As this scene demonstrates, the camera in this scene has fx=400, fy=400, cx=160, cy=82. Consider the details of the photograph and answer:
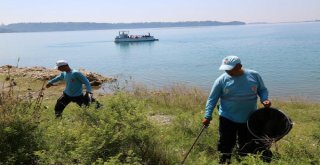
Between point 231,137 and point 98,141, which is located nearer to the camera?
point 98,141

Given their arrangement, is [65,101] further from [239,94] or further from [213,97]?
[239,94]

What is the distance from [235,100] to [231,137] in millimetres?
538

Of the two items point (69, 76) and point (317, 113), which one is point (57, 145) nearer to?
point (69, 76)

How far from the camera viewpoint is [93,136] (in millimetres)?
4598

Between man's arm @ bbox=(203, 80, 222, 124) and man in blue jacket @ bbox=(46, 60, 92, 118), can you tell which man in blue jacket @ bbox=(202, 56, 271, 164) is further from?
man in blue jacket @ bbox=(46, 60, 92, 118)

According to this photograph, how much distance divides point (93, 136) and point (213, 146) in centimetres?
245

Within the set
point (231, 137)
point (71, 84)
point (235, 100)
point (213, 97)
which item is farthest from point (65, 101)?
point (235, 100)

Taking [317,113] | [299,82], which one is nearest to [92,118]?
[317,113]

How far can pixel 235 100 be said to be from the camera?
A: 5.30 metres

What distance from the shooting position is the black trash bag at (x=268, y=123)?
5316 mm

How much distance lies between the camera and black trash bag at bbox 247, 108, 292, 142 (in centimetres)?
532

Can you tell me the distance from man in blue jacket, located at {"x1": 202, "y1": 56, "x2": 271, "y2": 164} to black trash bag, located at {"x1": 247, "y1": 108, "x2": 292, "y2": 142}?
10 centimetres

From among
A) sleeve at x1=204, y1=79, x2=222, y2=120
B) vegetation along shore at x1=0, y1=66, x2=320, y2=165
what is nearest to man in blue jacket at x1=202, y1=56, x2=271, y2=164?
sleeve at x1=204, y1=79, x2=222, y2=120

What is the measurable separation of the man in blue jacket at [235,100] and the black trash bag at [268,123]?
0.32 ft
